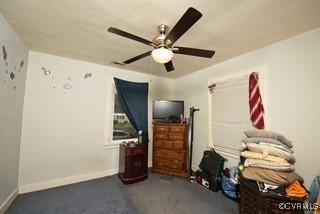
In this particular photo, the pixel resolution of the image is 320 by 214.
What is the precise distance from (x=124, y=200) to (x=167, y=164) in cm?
120

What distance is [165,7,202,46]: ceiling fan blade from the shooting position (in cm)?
117

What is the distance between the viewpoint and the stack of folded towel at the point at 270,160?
1679 mm

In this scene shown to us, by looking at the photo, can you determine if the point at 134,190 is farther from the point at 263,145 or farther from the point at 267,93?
the point at 267,93

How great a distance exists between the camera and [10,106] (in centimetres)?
207

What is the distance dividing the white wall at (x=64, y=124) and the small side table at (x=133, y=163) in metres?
0.45

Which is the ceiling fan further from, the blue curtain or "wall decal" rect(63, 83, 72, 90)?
"wall decal" rect(63, 83, 72, 90)

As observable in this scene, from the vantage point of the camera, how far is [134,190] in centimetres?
268

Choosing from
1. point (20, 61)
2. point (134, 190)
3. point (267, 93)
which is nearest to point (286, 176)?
point (267, 93)

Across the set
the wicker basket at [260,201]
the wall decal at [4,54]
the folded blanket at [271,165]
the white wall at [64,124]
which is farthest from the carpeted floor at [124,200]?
the wall decal at [4,54]

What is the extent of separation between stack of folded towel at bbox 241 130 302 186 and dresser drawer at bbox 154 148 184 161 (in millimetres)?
1416

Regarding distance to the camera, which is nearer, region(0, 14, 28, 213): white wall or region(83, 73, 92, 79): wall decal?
region(0, 14, 28, 213): white wall

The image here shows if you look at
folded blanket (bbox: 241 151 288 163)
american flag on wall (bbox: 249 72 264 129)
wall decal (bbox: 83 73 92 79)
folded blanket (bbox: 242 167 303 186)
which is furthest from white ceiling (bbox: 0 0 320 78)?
folded blanket (bbox: 242 167 303 186)

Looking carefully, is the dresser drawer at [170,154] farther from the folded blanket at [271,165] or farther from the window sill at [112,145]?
the folded blanket at [271,165]

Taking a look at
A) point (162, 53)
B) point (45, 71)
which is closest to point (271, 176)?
point (162, 53)
